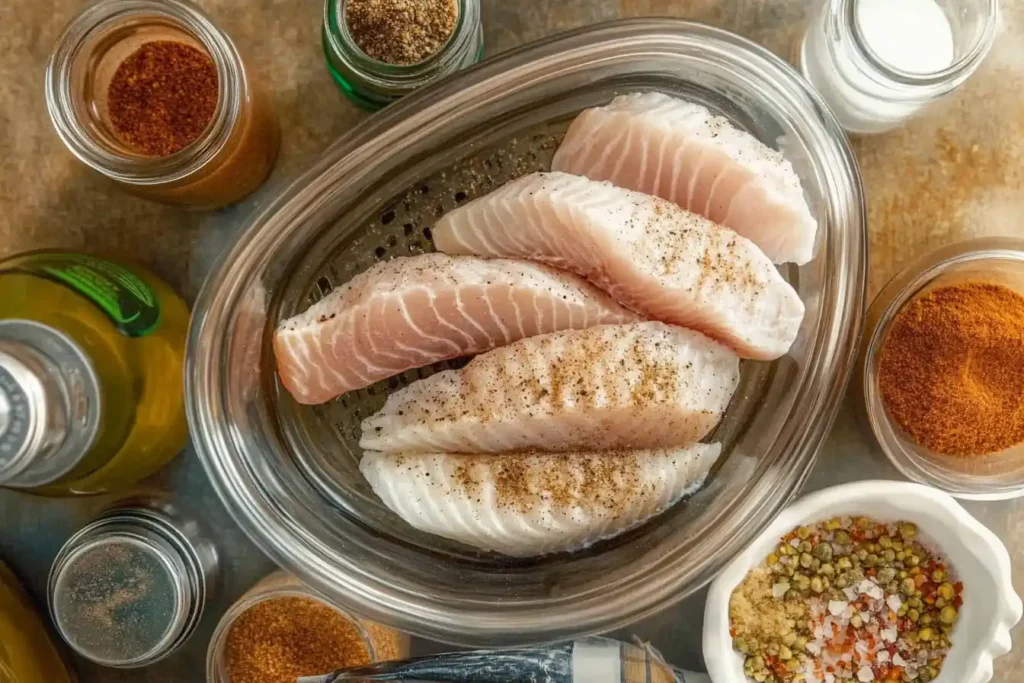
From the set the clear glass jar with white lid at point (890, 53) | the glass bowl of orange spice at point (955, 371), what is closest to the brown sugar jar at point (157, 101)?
the clear glass jar with white lid at point (890, 53)

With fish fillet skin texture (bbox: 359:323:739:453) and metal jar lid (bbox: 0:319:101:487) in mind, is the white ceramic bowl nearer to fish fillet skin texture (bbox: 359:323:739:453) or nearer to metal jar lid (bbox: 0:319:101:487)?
fish fillet skin texture (bbox: 359:323:739:453)

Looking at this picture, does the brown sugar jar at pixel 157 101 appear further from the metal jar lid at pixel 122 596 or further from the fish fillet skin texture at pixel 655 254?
the metal jar lid at pixel 122 596

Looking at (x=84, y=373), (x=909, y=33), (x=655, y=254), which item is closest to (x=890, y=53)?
(x=909, y=33)

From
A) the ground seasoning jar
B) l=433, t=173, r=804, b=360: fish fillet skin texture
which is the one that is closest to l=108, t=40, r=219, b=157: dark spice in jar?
l=433, t=173, r=804, b=360: fish fillet skin texture

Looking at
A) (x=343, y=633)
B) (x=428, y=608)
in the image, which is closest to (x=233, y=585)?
(x=343, y=633)

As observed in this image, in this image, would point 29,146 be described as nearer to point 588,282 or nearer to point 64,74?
point 64,74

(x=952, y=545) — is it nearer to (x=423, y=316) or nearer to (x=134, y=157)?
(x=423, y=316)

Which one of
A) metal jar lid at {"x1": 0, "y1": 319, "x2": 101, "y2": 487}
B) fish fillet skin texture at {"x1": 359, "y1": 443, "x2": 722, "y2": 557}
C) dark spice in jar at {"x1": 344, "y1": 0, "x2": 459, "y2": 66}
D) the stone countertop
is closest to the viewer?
metal jar lid at {"x1": 0, "y1": 319, "x2": 101, "y2": 487}
